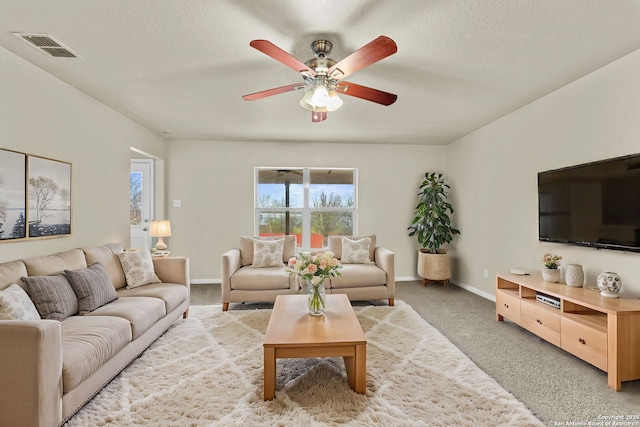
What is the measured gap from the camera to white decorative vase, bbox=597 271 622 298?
7.95 feet

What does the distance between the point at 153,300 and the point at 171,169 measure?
307 centimetres

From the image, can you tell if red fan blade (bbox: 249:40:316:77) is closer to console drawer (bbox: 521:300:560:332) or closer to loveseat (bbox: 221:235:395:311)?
loveseat (bbox: 221:235:395:311)

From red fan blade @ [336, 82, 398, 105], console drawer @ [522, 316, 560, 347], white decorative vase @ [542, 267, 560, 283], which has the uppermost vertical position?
red fan blade @ [336, 82, 398, 105]

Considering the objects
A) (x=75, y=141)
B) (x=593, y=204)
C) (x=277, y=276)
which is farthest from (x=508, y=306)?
(x=75, y=141)

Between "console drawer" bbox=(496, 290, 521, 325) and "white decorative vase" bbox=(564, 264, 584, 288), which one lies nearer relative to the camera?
"white decorative vase" bbox=(564, 264, 584, 288)

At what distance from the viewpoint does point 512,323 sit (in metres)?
3.46

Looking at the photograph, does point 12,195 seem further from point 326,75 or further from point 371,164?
point 371,164

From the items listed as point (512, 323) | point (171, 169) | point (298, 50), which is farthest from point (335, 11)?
point (171, 169)

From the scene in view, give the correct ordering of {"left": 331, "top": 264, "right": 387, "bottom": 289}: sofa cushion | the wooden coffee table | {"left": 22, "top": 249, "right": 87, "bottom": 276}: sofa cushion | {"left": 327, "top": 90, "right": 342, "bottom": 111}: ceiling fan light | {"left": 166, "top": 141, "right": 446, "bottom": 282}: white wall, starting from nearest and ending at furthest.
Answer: the wooden coffee table → {"left": 327, "top": 90, "right": 342, "bottom": 111}: ceiling fan light → {"left": 22, "top": 249, "right": 87, "bottom": 276}: sofa cushion → {"left": 331, "top": 264, "right": 387, "bottom": 289}: sofa cushion → {"left": 166, "top": 141, "right": 446, "bottom": 282}: white wall

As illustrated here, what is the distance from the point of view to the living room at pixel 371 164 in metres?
2.61

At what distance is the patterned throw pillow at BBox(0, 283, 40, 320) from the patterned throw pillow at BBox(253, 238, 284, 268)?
8.05 feet

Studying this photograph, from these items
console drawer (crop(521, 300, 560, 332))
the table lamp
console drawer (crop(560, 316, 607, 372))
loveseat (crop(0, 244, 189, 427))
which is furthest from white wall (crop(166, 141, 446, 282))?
console drawer (crop(560, 316, 607, 372))

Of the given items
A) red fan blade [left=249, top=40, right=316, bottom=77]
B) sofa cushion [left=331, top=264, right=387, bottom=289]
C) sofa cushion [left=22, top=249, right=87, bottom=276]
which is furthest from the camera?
sofa cushion [left=331, top=264, right=387, bottom=289]

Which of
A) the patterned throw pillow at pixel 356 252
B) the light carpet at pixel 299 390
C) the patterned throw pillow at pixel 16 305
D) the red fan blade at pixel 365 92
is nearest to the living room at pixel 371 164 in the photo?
the patterned throw pillow at pixel 16 305
